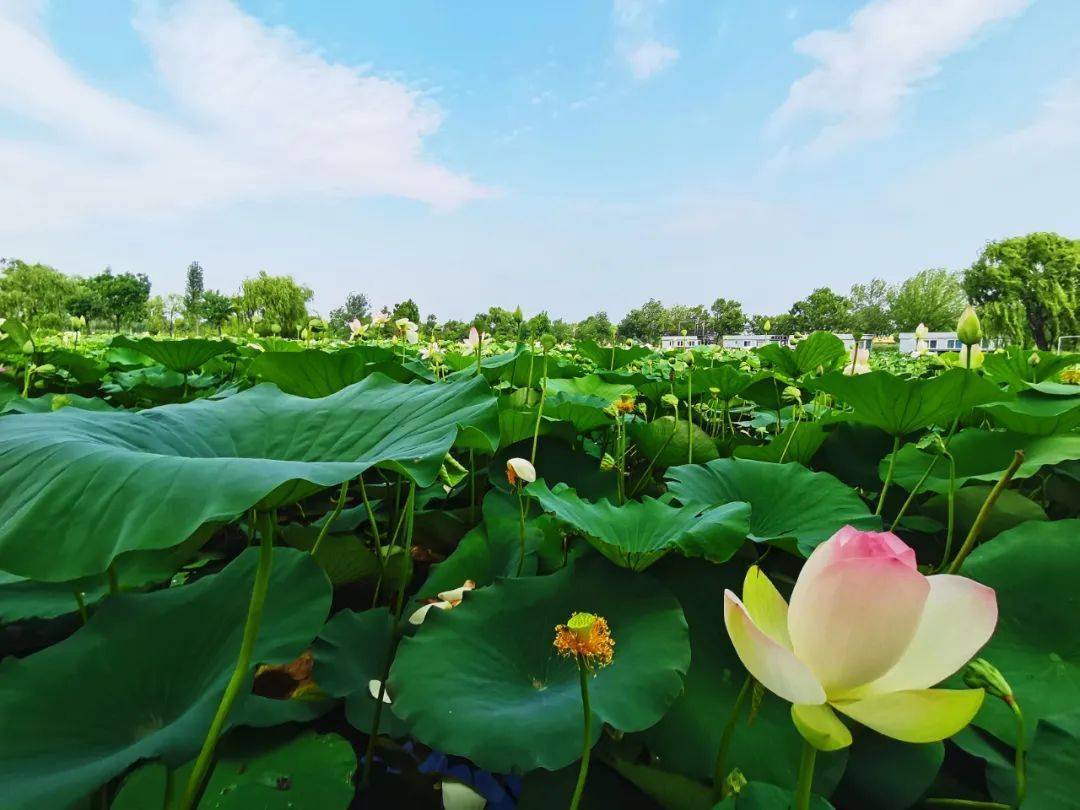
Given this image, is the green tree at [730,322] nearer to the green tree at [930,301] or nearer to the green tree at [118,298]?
the green tree at [930,301]

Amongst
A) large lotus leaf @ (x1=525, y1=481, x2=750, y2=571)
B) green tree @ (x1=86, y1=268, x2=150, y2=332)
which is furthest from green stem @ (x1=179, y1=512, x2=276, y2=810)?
green tree @ (x1=86, y1=268, x2=150, y2=332)

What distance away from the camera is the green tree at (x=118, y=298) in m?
22.5

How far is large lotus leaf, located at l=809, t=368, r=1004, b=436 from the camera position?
0.79 m

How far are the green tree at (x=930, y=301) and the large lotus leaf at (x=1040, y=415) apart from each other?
122 ft

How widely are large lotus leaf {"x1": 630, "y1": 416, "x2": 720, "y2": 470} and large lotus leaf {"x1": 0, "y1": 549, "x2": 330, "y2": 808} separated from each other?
25.9 inches

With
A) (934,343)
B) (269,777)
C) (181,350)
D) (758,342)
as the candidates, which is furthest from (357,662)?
(934,343)

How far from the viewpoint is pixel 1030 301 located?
23906 mm

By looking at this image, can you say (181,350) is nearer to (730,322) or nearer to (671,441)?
(671,441)

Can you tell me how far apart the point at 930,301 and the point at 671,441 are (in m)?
40.1

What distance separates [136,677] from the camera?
0.51 m

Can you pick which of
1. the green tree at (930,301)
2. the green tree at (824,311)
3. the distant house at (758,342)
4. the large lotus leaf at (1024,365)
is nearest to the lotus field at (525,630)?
the large lotus leaf at (1024,365)

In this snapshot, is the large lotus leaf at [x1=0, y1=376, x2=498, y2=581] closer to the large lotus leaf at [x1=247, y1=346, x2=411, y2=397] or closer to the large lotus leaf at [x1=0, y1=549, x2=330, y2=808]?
the large lotus leaf at [x1=0, y1=549, x2=330, y2=808]

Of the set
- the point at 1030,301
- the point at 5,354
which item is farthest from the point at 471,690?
the point at 1030,301

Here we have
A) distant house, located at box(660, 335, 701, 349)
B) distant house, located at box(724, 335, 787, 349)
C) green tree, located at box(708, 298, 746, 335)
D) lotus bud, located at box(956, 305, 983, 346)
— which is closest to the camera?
lotus bud, located at box(956, 305, 983, 346)
